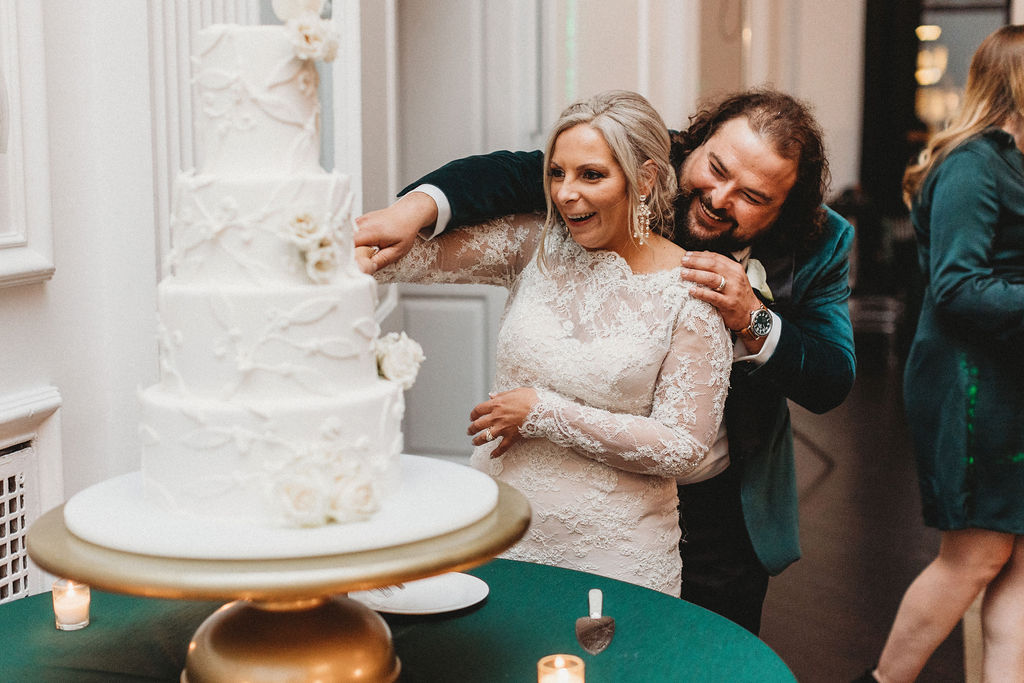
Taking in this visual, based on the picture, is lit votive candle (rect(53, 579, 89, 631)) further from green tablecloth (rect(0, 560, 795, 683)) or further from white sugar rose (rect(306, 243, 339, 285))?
white sugar rose (rect(306, 243, 339, 285))

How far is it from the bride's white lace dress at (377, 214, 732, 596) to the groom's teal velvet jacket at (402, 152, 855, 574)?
0.10 m

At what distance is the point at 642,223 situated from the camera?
2.17m

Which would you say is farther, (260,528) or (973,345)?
(973,345)

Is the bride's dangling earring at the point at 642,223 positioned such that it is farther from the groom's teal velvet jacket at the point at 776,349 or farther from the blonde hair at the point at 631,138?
the groom's teal velvet jacket at the point at 776,349

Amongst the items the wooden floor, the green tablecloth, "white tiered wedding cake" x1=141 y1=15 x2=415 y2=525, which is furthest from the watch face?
the wooden floor

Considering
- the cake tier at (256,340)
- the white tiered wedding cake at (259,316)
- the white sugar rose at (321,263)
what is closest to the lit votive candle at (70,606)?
the white tiered wedding cake at (259,316)

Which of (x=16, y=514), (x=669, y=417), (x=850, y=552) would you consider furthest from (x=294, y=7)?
(x=850, y=552)

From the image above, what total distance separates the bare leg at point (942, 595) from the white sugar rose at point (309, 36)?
2.28 m

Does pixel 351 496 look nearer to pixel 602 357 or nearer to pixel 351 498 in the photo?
pixel 351 498

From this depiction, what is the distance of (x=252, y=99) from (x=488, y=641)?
0.90 metres

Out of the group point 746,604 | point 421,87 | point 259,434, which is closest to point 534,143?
point 421,87

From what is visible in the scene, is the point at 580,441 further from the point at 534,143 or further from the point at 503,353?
the point at 534,143

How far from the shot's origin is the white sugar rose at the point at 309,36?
1.37m

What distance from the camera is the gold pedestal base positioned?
1384mm
